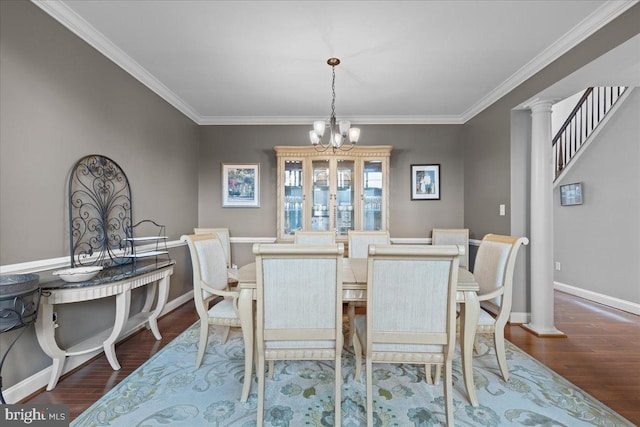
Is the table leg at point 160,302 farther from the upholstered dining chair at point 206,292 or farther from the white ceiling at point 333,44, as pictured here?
the white ceiling at point 333,44

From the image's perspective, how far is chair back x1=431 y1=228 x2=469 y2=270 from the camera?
3547 mm

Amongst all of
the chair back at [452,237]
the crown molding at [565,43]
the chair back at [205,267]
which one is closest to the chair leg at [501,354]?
the chair back at [452,237]

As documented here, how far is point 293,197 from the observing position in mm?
3803

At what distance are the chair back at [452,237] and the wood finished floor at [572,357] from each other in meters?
1.06

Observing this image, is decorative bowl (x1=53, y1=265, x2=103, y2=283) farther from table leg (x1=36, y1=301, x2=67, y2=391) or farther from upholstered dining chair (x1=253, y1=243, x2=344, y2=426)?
upholstered dining chair (x1=253, y1=243, x2=344, y2=426)

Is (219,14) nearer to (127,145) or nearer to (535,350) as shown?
(127,145)

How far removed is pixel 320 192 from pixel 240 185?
3.90 feet

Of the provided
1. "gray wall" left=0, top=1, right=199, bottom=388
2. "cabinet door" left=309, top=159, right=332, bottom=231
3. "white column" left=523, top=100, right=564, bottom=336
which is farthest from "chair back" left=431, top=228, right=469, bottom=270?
"gray wall" left=0, top=1, right=199, bottom=388

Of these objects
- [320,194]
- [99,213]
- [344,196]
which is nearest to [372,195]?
[344,196]

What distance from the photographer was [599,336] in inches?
101

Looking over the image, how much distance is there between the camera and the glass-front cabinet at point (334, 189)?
12.2 feet

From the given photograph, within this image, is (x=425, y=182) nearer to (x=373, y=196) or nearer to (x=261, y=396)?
(x=373, y=196)

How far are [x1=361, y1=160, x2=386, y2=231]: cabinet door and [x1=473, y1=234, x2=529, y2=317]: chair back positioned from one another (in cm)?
169

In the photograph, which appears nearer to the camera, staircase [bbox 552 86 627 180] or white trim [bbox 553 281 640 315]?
white trim [bbox 553 281 640 315]
